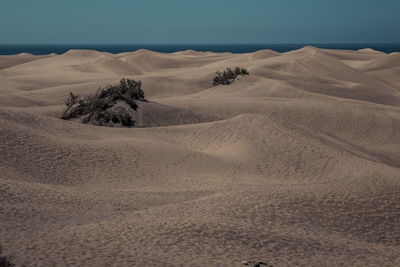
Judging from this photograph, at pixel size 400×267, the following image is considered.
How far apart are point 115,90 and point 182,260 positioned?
52.6 ft

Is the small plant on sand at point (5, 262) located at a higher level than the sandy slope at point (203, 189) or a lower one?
higher

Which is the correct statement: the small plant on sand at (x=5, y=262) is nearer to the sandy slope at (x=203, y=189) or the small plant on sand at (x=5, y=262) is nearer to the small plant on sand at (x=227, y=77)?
the sandy slope at (x=203, y=189)

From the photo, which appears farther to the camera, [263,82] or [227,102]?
[263,82]

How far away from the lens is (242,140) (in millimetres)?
15148

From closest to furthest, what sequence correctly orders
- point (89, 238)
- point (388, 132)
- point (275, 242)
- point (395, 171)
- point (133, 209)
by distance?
point (89, 238) < point (275, 242) < point (133, 209) < point (395, 171) < point (388, 132)

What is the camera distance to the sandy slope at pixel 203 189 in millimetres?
6348

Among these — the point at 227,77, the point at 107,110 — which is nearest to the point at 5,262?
the point at 107,110

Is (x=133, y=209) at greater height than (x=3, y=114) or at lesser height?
lesser

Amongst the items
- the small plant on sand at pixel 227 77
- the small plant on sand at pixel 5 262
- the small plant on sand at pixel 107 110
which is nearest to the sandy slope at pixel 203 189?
the small plant on sand at pixel 5 262

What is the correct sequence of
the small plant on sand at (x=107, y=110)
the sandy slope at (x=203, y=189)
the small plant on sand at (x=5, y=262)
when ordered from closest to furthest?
the small plant on sand at (x=5, y=262), the sandy slope at (x=203, y=189), the small plant on sand at (x=107, y=110)

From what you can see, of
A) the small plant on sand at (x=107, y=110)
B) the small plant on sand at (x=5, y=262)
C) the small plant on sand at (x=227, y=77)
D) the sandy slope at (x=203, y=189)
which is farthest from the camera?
the small plant on sand at (x=227, y=77)

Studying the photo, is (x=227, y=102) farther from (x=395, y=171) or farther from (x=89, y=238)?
(x=89, y=238)

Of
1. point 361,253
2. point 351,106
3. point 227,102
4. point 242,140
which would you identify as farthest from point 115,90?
point 361,253

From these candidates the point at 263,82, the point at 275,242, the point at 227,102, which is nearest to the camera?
the point at 275,242
